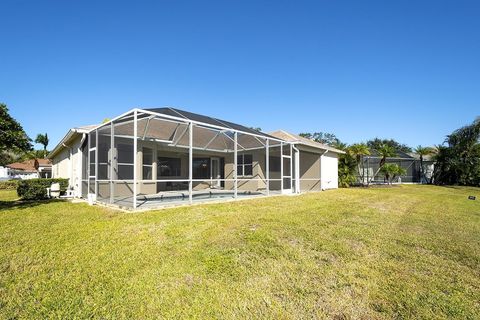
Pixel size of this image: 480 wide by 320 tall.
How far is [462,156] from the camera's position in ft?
85.6

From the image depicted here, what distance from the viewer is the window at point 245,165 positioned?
16.1 metres

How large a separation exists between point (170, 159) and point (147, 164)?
8.22 ft

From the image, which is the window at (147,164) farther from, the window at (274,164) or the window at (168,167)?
the window at (274,164)

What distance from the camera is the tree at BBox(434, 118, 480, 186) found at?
2512 centimetres

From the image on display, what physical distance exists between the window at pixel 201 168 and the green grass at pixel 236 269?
10231 mm

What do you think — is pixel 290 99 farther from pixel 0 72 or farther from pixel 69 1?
pixel 0 72

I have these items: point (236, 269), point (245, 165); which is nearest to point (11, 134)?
point (236, 269)

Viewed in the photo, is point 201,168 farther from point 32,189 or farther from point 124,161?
point 32,189

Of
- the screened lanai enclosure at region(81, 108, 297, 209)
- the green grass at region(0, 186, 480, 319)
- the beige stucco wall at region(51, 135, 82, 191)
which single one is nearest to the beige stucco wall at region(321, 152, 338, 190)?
the screened lanai enclosure at region(81, 108, 297, 209)

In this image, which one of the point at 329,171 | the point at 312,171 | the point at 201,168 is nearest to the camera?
the point at 201,168

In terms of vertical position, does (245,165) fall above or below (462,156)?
below

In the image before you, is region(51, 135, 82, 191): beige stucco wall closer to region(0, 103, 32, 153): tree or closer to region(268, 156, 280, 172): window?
region(0, 103, 32, 153): tree

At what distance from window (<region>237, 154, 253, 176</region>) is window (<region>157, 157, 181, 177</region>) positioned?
389 centimetres

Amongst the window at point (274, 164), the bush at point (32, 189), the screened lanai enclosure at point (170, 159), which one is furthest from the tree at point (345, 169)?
the bush at point (32, 189)
